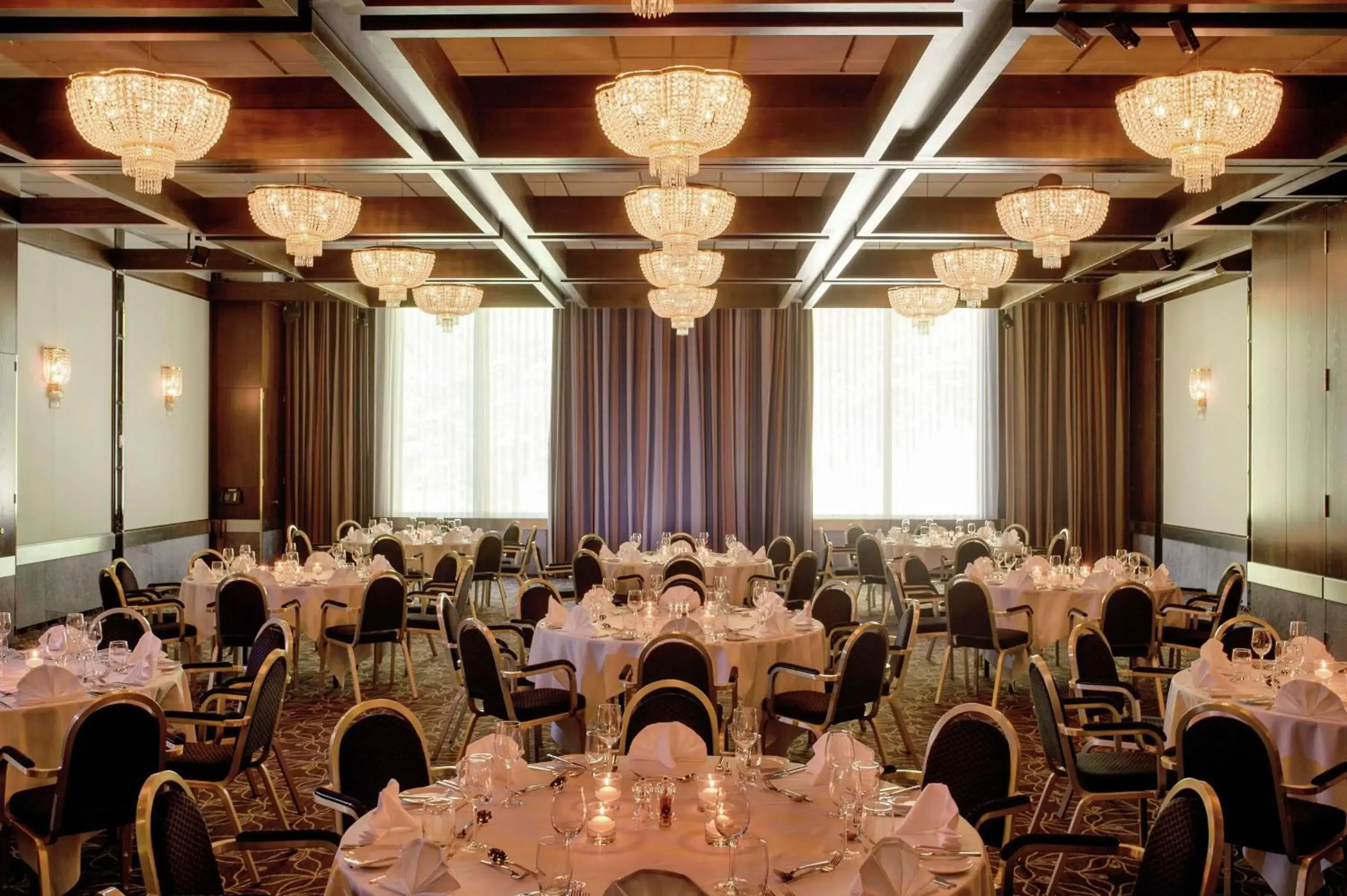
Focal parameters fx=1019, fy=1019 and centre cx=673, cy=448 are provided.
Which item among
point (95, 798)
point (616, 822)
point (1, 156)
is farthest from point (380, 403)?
A: point (616, 822)

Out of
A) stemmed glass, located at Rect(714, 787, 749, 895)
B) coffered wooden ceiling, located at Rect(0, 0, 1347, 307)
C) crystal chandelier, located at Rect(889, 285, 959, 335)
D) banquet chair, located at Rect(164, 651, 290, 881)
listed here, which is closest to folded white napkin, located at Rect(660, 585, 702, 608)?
banquet chair, located at Rect(164, 651, 290, 881)

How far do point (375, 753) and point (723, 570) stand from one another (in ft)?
21.8

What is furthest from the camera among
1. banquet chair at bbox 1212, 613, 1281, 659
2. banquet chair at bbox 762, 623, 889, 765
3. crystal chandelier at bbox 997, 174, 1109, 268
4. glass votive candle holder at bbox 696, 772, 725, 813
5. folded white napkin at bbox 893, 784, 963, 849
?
crystal chandelier at bbox 997, 174, 1109, 268

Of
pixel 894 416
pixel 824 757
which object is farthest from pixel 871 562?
pixel 824 757

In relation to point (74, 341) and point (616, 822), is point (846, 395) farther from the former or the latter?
point (616, 822)

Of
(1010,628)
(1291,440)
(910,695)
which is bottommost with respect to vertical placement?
(910,695)

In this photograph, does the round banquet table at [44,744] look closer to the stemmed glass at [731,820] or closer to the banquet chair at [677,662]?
the banquet chair at [677,662]

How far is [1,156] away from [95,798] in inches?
168

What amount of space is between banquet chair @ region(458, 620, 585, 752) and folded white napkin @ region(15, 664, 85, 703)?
182cm

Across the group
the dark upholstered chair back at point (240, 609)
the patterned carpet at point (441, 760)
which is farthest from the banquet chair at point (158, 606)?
the patterned carpet at point (441, 760)

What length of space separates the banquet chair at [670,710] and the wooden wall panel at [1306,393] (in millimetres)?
5926

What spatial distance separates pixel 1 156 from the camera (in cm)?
613

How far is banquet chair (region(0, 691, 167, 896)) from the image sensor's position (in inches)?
148

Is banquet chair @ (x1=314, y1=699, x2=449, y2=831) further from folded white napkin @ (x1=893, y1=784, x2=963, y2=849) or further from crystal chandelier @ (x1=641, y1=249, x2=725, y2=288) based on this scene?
crystal chandelier @ (x1=641, y1=249, x2=725, y2=288)
